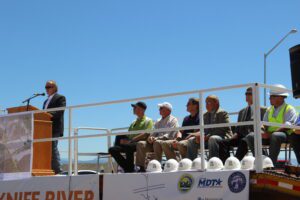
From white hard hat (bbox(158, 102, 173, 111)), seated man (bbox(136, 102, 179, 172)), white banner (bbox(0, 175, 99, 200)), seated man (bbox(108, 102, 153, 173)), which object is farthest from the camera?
white hard hat (bbox(158, 102, 173, 111))

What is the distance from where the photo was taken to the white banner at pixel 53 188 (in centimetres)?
815

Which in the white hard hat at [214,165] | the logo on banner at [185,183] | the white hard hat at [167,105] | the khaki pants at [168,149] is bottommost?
the logo on banner at [185,183]

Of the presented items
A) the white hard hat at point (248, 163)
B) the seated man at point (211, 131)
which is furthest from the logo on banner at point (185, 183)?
the seated man at point (211, 131)

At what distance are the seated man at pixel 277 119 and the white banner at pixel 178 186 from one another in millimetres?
905

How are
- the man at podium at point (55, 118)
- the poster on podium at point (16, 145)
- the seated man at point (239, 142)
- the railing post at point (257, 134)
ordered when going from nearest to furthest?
the railing post at point (257, 134) < the seated man at point (239, 142) < the poster on podium at point (16, 145) < the man at podium at point (55, 118)

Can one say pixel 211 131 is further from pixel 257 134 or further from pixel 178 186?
pixel 257 134

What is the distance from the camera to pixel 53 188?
8523mm

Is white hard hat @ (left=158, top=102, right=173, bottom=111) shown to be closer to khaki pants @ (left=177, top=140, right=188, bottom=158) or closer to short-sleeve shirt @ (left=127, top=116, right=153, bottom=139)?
short-sleeve shirt @ (left=127, top=116, right=153, bottom=139)

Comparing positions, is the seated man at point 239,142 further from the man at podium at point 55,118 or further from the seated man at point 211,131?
the man at podium at point 55,118

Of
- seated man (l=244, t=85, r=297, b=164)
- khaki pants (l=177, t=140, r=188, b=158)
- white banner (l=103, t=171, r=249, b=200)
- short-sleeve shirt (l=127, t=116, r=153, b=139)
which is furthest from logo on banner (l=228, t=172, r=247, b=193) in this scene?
short-sleeve shirt (l=127, t=116, r=153, b=139)

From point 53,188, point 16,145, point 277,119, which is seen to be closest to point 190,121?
point 277,119

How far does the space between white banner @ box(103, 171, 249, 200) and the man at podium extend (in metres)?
2.14

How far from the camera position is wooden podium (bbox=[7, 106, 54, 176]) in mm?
9312

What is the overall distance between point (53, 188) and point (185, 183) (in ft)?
7.98
